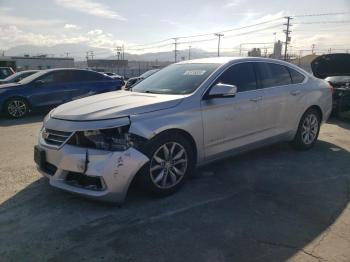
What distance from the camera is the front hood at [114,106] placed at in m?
3.83

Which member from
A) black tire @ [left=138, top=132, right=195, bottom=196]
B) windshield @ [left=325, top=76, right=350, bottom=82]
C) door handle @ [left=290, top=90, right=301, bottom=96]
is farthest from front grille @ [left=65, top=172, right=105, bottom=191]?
windshield @ [left=325, top=76, right=350, bottom=82]

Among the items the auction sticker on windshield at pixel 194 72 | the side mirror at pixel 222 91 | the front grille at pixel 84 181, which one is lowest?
the front grille at pixel 84 181

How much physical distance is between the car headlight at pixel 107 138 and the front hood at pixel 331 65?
874 cm

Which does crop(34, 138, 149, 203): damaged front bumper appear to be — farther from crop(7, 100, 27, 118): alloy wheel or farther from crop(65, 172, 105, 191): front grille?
crop(7, 100, 27, 118): alloy wheel

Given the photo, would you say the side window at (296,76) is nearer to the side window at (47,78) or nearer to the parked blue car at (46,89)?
the parked blue car at (46,89)

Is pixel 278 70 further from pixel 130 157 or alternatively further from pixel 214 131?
pixel 130 157

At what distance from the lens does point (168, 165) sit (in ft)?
13.6

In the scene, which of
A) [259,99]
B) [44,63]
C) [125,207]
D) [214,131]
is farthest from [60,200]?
[44,63]

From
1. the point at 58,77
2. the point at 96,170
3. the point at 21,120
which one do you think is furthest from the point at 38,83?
the point at 96,170

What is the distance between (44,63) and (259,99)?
69064 mm

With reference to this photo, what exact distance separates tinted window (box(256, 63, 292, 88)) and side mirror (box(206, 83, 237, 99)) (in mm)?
1067

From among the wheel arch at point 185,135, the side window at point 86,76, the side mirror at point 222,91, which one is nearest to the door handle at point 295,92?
the side mirror at point 222,91

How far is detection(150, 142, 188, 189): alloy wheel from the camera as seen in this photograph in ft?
13.1

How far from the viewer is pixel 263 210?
3.85 meters
